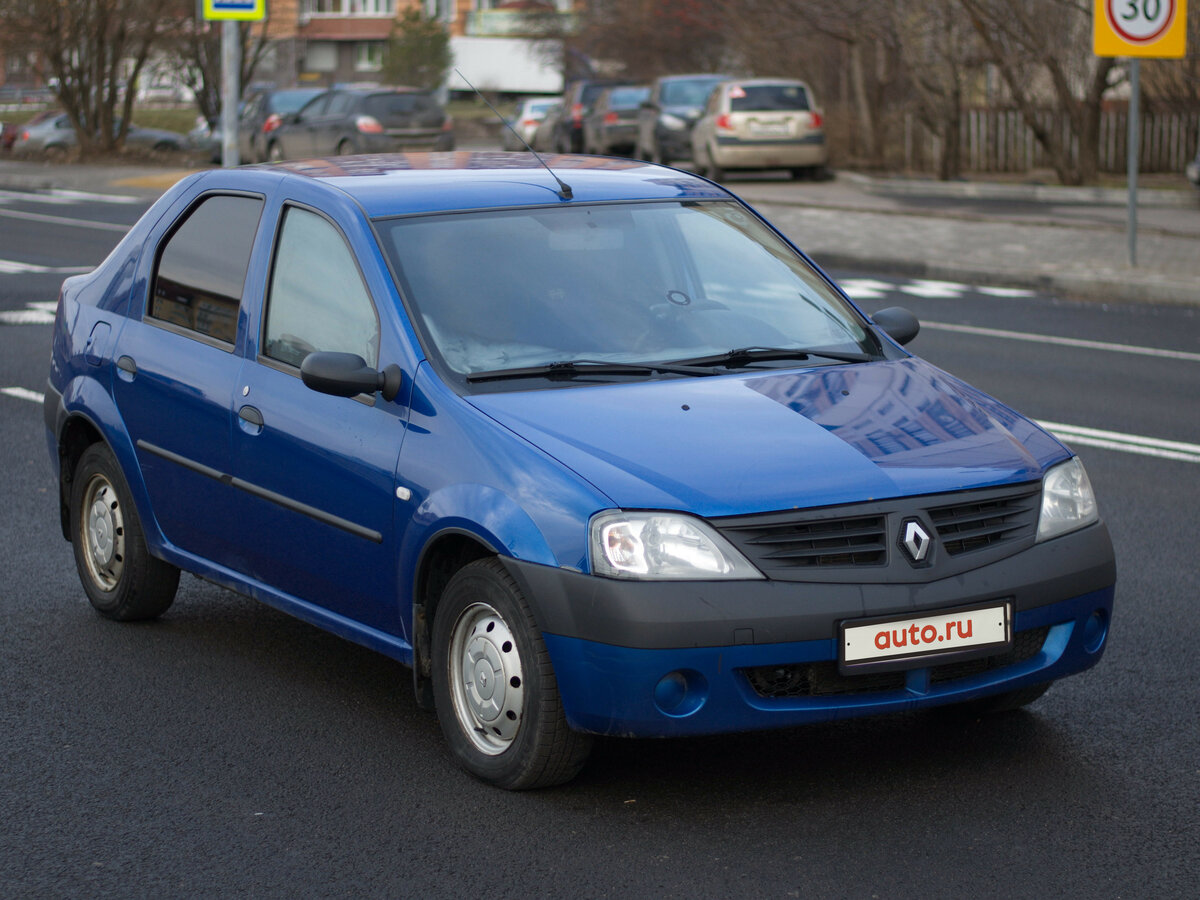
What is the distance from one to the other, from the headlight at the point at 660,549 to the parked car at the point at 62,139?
39892mm

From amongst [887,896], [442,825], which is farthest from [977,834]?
[442,825]

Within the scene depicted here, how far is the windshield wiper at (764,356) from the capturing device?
16.9 feet

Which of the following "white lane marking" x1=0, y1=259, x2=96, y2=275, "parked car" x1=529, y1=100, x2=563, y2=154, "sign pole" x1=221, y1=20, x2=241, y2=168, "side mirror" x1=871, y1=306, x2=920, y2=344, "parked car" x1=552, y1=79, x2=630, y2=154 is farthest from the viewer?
"parked car" x1=529, y1=100, x2=563, y2=154

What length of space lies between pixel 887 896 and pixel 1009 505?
3.65 feet

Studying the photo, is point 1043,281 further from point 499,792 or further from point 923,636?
point 499,792

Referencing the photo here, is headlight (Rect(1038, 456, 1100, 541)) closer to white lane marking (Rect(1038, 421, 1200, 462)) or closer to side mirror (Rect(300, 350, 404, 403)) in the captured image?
side mirror (Rect(300, 350, 404, 403))

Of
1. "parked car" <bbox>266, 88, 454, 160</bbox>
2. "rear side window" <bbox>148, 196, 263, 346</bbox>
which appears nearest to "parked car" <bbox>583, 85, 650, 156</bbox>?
"parked car" <bbox>266, 88, 454, 160</bbox>

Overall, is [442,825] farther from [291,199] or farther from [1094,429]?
[1094,429]

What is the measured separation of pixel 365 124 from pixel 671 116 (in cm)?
556

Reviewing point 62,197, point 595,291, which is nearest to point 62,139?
point 62,197

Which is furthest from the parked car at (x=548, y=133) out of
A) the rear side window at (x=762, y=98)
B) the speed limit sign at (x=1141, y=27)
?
the speed limit sign at (x=1141, y=27)

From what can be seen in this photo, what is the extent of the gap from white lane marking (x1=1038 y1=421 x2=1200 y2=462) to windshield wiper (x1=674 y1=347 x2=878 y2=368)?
4298 mm

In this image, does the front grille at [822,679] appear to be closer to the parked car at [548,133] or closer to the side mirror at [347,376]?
the side mirror at [347,376]

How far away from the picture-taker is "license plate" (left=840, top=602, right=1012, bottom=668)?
14.0 ft
